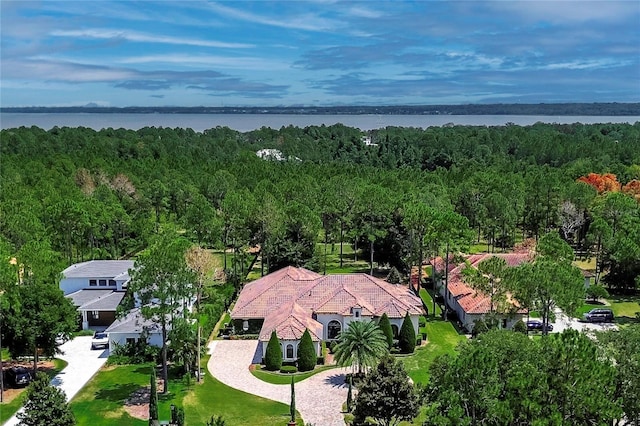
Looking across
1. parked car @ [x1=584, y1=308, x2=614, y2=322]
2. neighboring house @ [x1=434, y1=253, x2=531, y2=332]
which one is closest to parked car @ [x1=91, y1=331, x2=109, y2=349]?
neighboring house @ [x1=434, y1=253, x2=531, y2=332]

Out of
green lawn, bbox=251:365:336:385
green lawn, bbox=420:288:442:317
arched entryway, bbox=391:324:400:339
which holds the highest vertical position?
arched entryway, bbox=391:324:400:339

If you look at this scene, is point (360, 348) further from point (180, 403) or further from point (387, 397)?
point (180, 403)

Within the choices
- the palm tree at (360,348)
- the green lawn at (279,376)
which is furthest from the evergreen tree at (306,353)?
the palm tree at (360,348)

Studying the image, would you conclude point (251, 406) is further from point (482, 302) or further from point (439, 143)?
point (439, 143)

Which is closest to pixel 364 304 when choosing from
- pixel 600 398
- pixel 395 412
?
pixel 395 412

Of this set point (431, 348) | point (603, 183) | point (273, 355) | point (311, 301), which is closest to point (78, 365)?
point (273, 355)

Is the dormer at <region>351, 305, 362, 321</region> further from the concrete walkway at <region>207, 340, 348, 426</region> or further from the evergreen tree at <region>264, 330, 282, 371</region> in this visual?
the evergreen tree at <region>264, 330, 282, 371</region>
